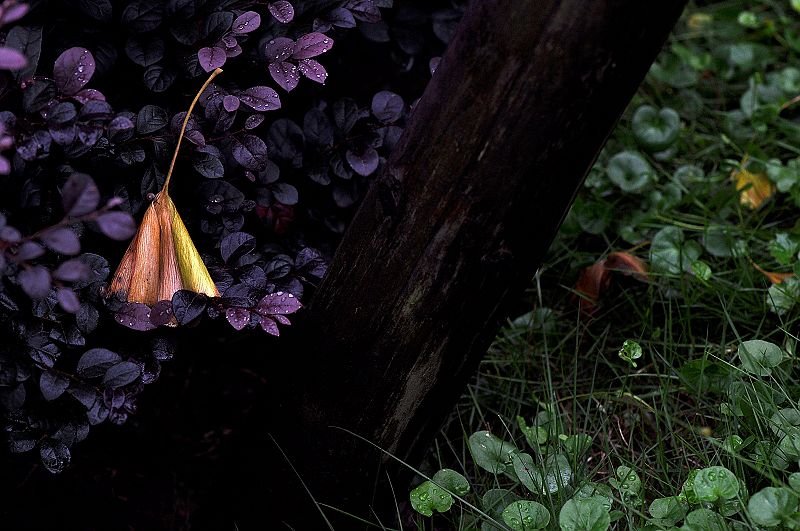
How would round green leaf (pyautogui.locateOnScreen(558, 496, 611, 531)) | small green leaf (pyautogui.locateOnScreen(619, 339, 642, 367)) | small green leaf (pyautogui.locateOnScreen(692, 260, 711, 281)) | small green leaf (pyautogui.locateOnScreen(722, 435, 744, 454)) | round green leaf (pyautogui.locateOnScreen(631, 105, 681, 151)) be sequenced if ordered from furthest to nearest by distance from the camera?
round green leaf (pyautogui.locateOnScreen(631, 105, 681, 151)) → small green leaf (pyautogui.locateOnScreen(692, 260, 711, 281)) → small green leaf (pyautogui.locateOnScreen(619, 339, 642, 367)) → small green leaf (pyautogui.locateOnScreen(722, 435, 744, 454)) → round green leaf (pyautogui.locateOnScreen(558, 496, 611, 531))

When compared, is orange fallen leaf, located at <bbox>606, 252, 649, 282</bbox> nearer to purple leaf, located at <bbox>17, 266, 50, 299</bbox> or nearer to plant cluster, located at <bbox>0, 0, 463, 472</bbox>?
plant cluster, located at <bbox>0, 0, 463, 472</bbox>

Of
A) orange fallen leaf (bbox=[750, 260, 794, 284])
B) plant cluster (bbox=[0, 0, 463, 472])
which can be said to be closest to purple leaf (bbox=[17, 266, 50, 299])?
plant cluster (bbox=[0, 0, 463, 472])

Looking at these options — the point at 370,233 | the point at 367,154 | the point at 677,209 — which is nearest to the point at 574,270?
the point at 677,209

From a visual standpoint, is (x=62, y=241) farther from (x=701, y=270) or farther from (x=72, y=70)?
(x=701, y=270)

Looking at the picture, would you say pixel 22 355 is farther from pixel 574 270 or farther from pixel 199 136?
pixel 574 270

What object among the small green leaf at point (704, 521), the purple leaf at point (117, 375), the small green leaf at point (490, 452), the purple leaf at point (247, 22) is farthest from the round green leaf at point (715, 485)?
the purple leaf at point (247, 22)

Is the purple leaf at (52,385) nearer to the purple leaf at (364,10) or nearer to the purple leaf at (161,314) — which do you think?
A: the purple leaf at (161,314)

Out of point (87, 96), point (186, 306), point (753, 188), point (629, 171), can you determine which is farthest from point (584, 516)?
point (753, 188)
